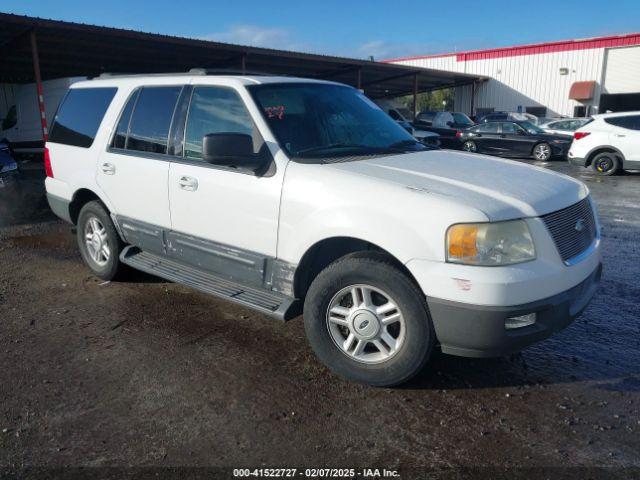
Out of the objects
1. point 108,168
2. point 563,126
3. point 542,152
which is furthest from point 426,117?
point 108,168

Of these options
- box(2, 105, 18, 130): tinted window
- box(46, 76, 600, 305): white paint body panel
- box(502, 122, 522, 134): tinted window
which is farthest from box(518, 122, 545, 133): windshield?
box(2, 105, 18, 130): tinted window

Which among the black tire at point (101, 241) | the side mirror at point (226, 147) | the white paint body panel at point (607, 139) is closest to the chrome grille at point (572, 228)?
the side mirror at point (226, 147)

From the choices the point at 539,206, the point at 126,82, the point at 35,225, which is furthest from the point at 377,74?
the point at 539,206

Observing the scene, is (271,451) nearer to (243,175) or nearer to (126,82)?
(243,175)

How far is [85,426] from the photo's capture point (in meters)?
2.91

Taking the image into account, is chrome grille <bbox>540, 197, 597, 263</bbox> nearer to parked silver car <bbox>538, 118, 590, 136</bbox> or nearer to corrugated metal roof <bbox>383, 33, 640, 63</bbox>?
parked silver car <bbox>538, 118, 590, 136</bbox>

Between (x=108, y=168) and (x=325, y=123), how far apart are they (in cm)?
A: 218

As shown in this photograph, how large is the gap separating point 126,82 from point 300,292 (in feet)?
9.36

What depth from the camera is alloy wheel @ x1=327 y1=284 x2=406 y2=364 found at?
316 cm

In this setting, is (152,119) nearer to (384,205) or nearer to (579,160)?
(384,205)

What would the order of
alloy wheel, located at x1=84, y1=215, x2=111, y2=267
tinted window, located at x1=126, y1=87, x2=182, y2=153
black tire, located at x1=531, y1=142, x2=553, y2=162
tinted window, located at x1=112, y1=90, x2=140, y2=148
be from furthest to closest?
black tire, located at x1=531, y1=142, x2=553, y2=162 → alloy wheel, located at x1=84, y1=215, x2=111, y2=267 → tinted window, located at x1=112, y1=90, x2=140, y2=148 → tinted window, located at x1=126, y1=87, x2=182, y2=153

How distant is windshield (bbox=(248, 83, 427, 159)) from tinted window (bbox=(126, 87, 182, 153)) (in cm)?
92

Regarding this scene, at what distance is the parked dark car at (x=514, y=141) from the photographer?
701 inches

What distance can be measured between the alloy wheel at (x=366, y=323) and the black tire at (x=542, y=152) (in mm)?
16751
